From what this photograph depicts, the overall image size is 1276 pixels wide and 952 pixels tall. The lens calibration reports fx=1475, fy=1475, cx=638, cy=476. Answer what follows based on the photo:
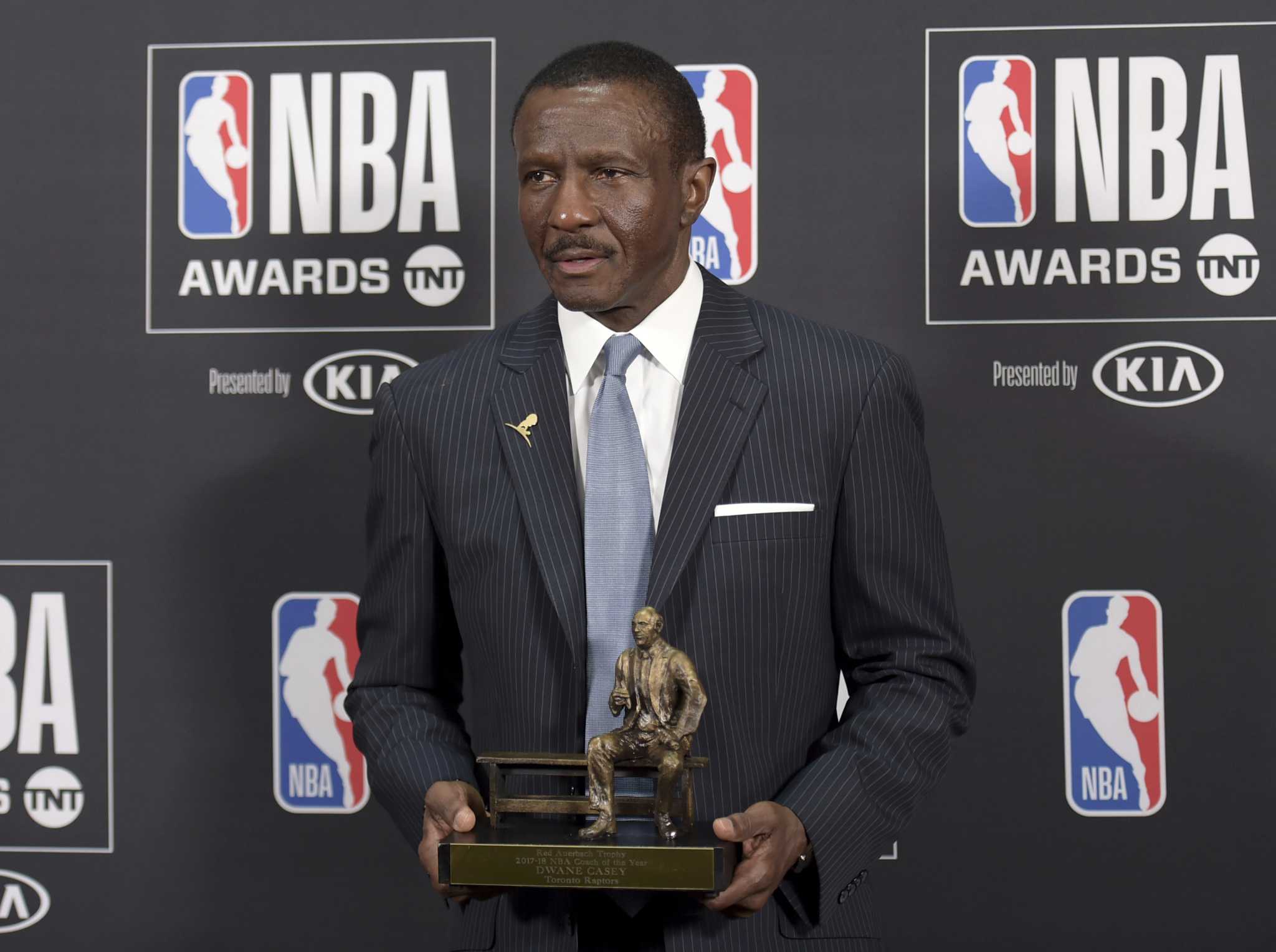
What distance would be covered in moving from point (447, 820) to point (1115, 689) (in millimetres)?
1298

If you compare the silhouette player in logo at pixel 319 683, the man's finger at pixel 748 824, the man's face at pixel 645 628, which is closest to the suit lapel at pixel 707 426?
the man's face at pixel 645 628

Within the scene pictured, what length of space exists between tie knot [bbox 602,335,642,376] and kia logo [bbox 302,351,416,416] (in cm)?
89

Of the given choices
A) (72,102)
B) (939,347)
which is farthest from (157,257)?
(939,347)

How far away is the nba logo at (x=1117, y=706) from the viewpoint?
2.31m

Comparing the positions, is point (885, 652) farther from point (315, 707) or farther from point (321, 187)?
point (321, 187)

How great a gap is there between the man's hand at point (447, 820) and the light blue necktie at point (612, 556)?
5.7 inches

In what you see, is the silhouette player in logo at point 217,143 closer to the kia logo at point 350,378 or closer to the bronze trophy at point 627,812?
→ the kia logo at point 350,378

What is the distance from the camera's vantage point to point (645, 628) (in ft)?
4.42

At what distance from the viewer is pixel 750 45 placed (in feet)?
7.81

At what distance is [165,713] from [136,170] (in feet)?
3.01

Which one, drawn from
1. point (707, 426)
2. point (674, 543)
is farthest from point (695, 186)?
point (674, 543)

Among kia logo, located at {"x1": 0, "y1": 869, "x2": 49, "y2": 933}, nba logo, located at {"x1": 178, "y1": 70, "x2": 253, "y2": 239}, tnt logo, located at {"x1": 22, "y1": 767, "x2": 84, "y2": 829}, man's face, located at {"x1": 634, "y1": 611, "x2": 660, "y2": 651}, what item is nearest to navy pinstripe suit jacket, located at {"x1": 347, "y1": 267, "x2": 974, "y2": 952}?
man's face, located at {"x1": 634, "y1": 611, "x2": 660, "y2": 651}

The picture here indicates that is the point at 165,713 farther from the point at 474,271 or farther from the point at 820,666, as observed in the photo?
the point at 820,666

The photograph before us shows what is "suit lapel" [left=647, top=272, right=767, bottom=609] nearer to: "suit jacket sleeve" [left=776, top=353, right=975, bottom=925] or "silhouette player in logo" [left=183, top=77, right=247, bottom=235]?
"suit jacket sleeve" [left=776, top=353, right=975, bottom=925]
